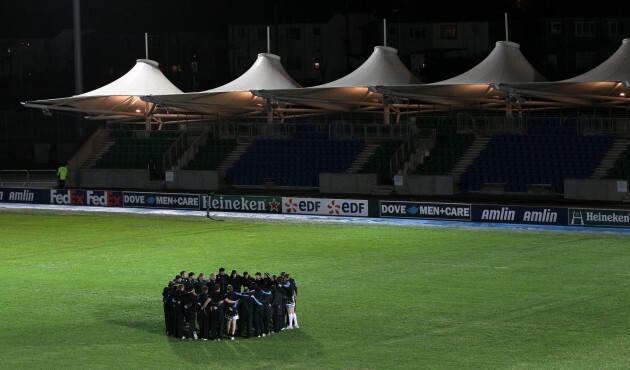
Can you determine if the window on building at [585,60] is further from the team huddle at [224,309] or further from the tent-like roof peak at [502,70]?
the team huddle at [224,309]

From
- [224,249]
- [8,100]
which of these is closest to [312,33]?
[8,100]

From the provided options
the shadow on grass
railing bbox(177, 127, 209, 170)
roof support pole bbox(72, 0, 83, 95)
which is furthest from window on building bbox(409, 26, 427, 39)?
the shadow on grass

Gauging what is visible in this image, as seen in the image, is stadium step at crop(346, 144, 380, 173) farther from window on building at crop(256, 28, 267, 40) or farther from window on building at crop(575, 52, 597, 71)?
window on building at crop(256, 28, 267, 40)

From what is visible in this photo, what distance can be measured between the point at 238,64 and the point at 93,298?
74.0 meters

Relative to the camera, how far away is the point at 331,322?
971 inches

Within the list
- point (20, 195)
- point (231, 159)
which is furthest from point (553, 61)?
point (20, 195)

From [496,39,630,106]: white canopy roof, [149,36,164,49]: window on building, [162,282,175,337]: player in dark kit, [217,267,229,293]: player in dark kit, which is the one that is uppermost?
[149,36,164,49]: window on building

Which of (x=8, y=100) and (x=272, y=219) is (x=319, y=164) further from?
(x=8, y=100)

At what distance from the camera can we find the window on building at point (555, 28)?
89.3 meters

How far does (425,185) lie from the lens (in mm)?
53656

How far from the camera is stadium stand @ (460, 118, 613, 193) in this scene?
5172cm

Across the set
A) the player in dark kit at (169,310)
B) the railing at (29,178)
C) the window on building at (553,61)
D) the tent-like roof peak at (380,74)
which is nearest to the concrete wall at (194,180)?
the railing at (29,178)

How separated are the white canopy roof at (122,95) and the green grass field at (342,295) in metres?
18.6

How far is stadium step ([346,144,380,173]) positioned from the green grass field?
1102 centimetres
